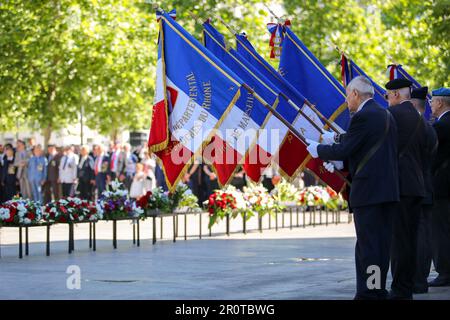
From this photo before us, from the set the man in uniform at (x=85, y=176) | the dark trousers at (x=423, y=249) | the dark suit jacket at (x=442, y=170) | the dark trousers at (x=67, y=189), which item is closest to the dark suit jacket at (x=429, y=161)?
the dark trousers at (x=423, y=249)

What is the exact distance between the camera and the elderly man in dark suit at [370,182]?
11.1 metres

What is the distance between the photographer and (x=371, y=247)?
1112 centimetres

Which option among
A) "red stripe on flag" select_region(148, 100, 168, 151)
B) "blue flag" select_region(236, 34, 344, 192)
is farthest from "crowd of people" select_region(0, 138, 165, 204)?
"red stripe on flag" select_region(148, 100, 168, 151)

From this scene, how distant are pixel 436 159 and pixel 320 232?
1127cm

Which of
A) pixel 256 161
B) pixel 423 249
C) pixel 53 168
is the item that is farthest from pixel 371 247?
pixel 53 168

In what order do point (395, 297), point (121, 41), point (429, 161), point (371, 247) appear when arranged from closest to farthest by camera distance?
point (371, 247) → point (395, 297) → point (429, 161) → point (121, 41)

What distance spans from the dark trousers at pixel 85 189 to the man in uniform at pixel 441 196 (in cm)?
2346

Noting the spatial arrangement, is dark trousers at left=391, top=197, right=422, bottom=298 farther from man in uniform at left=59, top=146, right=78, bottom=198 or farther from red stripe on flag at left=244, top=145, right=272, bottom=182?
man in uniform at left=59, top=146, right=78, bottom=198

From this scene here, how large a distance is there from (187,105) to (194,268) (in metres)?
2.49

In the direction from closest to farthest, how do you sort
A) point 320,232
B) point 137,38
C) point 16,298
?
1. point 16,298
2. point 320,232
3. point 137,38

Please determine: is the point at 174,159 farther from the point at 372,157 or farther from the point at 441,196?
the point at 372,157
